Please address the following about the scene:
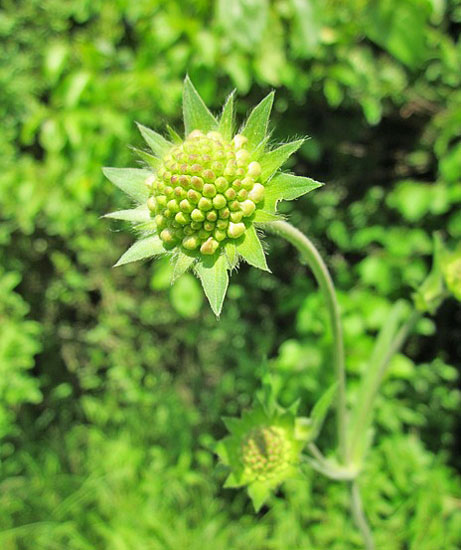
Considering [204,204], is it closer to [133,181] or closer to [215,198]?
[215,198]

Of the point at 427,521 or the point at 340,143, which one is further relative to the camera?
the point at 340,143

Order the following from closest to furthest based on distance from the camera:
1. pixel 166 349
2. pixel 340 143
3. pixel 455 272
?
pixel 455 272, pixel 340 143, pixel 166 349

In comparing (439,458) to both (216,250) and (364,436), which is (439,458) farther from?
(216,250)

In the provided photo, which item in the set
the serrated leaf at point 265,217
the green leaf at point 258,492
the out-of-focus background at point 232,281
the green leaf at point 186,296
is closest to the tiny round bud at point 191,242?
the serrated leaf at point 265,217

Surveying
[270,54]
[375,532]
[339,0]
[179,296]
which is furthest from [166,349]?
[339,0]

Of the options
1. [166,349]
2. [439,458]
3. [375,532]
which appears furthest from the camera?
[166,349]

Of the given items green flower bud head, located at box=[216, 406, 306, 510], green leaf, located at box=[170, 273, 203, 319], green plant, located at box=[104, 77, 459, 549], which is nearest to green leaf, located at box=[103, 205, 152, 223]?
green plant, located at box=[104, 77, 459, 549]

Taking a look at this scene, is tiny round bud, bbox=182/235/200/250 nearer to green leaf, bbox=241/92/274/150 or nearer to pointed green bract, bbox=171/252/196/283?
pointed green bract, bbox=171/252/196/283
